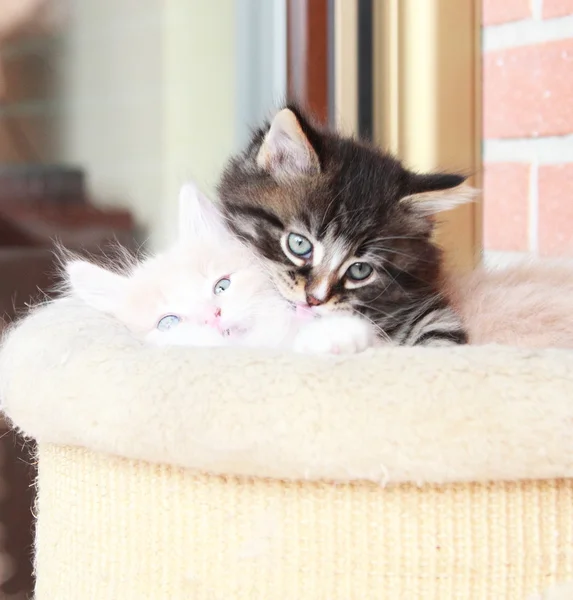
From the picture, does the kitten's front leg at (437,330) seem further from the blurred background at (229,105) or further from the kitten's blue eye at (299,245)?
the blurred background at (229,105)

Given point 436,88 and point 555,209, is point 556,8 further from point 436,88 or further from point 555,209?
point 555,209

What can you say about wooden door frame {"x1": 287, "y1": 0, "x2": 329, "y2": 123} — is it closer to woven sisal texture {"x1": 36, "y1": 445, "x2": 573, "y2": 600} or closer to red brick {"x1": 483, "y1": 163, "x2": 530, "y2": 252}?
red brick {"x1": 483, "y1": 163, "x2": 530, "y2": 252}

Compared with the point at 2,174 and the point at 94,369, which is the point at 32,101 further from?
the point at 94,369

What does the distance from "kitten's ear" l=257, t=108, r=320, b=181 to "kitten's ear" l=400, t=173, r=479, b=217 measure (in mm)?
153

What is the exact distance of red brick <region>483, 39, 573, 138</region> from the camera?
74.7 inches

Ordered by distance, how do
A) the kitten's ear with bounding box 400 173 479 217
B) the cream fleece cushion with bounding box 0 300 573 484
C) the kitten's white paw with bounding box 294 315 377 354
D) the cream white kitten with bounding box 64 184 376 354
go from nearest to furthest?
1. the cream fleece cushion with bounding box 0 300 573 484
2. the kitten's white paw with bounding box 294 315 377 354
3. the cream white kitten with bounding box 64 184 376 354
4. the kitten's ear with bounding box 400 173 479 217

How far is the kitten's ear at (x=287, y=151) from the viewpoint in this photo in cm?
119

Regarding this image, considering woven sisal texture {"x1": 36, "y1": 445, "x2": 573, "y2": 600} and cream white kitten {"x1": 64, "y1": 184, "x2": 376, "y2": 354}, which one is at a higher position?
cream white kitten {"x1": 64, "y1": 184, "x2": 376, "y2": 354}

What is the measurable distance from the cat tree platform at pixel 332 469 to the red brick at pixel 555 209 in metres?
1.17

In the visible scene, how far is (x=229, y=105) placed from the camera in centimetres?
208

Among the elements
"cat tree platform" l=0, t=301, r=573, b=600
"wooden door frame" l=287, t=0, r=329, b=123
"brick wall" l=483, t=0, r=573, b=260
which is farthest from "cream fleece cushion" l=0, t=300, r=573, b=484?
"wooden door frame" l=287, t=0, r=329, b=123

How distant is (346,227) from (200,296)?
242 mm

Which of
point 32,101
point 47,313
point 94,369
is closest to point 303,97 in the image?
point 32,101

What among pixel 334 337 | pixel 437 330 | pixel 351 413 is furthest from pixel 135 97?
pixel 351 413
